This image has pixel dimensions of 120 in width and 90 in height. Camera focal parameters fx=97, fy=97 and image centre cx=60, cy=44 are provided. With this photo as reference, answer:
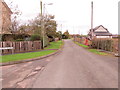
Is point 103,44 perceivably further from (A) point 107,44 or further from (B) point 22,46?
(B) point 22,46

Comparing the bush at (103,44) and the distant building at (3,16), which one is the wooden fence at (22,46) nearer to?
the distant building at (3,16)

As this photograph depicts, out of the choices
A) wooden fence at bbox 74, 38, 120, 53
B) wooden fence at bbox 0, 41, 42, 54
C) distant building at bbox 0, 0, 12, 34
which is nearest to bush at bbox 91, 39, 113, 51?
wooden fence at bbox 74, 38, 120, 53

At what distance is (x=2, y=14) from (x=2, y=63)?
794 cm

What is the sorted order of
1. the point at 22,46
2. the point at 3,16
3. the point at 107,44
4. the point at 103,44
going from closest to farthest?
the point at 3,16 < the point at 22,46 < the point at 107,44 < the point at 103,44

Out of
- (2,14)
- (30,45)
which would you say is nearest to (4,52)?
(30,45)

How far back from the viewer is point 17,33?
1986 cm

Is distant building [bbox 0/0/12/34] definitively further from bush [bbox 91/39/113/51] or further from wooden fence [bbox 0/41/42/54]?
bush [bbox 91/39/113/51]

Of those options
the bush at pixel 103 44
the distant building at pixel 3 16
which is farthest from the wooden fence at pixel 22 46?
the bush at pixel 103 44

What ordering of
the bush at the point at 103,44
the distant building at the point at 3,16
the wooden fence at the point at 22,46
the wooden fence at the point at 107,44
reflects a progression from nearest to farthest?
the wooden fence at the point at 22,46 → the distant building at the point at 3,16 → the wooden fence at the point at 107,44 → the bush at the point at 103,44

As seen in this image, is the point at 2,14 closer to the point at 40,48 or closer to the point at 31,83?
the point at 40,48

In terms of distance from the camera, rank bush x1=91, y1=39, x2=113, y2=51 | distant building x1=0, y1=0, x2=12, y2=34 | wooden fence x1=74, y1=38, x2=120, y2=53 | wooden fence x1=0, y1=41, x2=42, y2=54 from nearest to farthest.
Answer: wooden fence x1=0, y1=41, x2=42, y2=54 < distant building x1=0, y1=0, x2=12, y2=34 < wooden fence x1=74, y1=38, x2=120, y2=53 < bush x1=91, y1=39, x2=113, y2=51

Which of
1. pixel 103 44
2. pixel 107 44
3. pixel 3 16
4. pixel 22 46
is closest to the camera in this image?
pixel 3 16

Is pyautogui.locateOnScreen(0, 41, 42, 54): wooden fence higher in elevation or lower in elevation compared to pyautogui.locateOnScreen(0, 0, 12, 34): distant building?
lower

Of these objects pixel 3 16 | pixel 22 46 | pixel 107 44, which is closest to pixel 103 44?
pixel 107 44
